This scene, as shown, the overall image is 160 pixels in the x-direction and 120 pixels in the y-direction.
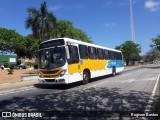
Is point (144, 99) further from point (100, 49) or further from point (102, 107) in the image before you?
point (100, 49)

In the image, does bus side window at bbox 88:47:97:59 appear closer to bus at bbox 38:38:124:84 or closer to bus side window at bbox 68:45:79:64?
bus at bbox 38:38:124:84

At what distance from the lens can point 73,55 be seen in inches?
640

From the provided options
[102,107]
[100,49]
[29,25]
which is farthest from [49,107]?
[29,25]

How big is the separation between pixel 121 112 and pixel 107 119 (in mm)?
1012

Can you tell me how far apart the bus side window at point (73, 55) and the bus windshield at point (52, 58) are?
559 millimetres

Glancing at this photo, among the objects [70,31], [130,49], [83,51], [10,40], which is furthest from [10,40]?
[83,51]

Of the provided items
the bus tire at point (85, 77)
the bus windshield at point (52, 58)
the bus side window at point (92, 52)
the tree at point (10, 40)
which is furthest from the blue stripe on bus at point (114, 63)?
the tree at point (10, 40)

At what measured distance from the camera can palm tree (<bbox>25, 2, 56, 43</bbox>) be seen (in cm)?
3469

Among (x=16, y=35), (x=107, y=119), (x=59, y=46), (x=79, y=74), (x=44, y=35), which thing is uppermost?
(x=16, y=35)

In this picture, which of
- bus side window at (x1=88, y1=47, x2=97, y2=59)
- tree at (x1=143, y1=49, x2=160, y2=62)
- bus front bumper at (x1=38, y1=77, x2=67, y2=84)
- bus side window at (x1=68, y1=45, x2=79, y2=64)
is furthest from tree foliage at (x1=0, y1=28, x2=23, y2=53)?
tree at (x1=143, y1=49, x2=160, y2=62)

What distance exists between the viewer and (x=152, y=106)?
9141 millimetres

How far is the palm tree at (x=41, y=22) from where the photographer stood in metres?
34.7

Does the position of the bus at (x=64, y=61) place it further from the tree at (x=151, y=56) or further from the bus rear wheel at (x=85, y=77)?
the tree at (x=151, y=56)

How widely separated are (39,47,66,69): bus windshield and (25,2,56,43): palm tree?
18907 mm
